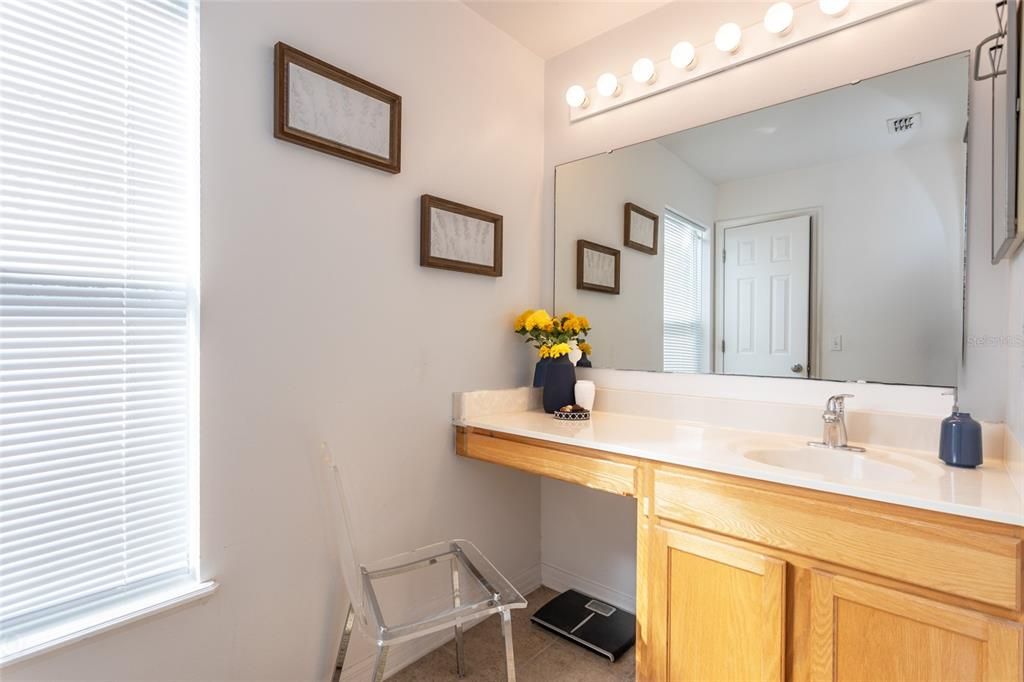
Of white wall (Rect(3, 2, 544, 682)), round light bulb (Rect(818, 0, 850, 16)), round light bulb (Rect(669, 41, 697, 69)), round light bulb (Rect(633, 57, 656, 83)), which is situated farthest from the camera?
round light bulb (Rect(633, 57, 656, 83))

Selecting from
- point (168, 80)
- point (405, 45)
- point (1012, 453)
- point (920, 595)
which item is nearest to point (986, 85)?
point (1012, 453)

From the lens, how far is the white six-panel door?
1.62 meters

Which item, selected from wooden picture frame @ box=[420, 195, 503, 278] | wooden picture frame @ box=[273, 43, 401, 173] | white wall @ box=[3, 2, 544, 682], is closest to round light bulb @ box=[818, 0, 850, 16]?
white wall @ box=[3, 2, 544, 682]


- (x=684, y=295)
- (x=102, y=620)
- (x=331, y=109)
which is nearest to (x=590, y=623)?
(x=684, y=295)

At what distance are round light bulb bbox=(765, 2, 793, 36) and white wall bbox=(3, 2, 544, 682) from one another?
97cm

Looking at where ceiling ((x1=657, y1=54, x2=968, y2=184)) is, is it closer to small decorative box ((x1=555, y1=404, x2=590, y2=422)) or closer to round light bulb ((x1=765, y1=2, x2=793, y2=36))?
round light bulb ((x1=765, y1=2, x2=793, y2=36))

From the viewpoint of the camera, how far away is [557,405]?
2.02m

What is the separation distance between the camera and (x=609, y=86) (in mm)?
2010

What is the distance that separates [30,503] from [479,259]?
1407 mm

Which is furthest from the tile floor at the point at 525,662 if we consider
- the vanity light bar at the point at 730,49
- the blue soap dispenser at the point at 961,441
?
the vanity light bar at the point at 730,49

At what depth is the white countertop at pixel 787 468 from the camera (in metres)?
0.99

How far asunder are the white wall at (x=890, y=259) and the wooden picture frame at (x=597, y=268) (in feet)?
2.13

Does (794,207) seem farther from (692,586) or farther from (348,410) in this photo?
(348,410)

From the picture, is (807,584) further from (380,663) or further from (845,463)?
(380,663)
